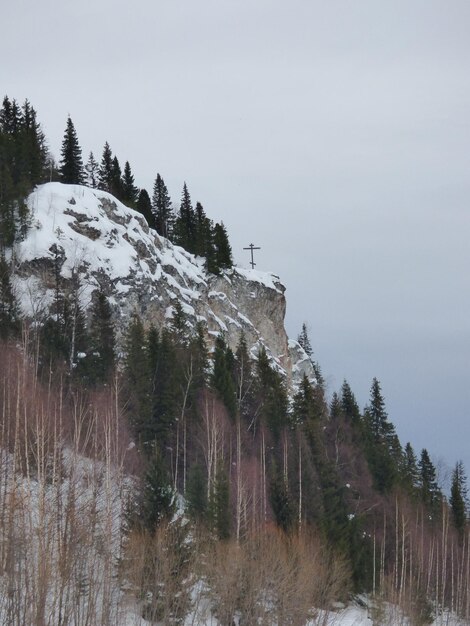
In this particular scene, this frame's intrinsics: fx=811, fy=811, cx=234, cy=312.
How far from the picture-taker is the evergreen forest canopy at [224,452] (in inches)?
1587

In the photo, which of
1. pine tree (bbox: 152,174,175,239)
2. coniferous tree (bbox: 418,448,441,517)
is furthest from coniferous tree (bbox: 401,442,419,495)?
pine tree (bbox: 152,174,175,239)

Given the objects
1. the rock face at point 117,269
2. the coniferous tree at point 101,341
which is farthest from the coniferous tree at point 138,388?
the rock face at point 117,269

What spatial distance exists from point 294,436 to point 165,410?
11.5m

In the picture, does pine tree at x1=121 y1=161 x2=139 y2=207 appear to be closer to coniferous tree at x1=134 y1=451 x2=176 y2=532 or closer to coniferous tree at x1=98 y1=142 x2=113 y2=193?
coniferous tree at x1=98 y1=142 x2=113 y2=193

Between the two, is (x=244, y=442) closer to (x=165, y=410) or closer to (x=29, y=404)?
(x=165, y=410)

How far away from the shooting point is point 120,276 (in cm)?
7431

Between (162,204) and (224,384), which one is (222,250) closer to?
(162,204)

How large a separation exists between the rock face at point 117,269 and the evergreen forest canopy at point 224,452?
61.0 inches

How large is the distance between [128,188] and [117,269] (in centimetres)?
3283

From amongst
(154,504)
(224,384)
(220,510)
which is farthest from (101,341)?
(154,504)

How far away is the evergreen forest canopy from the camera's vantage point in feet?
132

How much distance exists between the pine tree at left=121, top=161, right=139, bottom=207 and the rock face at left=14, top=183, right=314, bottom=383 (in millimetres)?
11499

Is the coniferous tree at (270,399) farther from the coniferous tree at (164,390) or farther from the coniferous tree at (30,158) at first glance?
the coniferous tree at (30,158)

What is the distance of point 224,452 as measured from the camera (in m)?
55.5
